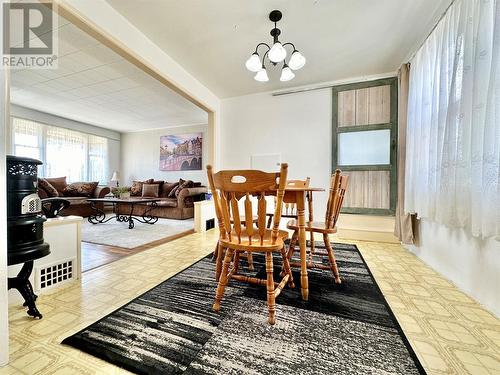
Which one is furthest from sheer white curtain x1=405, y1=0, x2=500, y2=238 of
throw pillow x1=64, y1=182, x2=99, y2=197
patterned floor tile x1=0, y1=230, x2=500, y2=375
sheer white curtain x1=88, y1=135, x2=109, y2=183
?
sheer white curtain x1=88, y1=135, x2=109, y2=183

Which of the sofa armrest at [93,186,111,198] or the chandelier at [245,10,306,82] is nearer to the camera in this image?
the chandelier at [245,10,306,82]

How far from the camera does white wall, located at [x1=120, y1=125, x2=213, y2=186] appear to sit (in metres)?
6.39

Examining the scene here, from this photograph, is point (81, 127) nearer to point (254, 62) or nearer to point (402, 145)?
point (254, 62)

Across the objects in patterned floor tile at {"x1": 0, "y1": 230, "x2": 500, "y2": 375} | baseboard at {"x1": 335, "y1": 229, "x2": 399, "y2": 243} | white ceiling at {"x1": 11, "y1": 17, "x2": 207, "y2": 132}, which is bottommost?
patterned floor tile at {"x1": 0, "y1": 230, "x2": 500, "y2": 375}

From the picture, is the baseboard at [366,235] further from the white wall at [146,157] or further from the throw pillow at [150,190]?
the throw pillow at [150,190]

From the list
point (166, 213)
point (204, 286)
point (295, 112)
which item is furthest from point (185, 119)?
point (204, 286)

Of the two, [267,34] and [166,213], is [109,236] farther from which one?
[267,34]

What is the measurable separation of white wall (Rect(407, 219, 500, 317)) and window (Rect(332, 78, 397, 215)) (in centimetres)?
98

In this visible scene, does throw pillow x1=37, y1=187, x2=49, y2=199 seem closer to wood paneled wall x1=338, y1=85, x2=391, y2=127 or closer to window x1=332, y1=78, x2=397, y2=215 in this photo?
window x1=332, y1=78, x2=397, y2=215

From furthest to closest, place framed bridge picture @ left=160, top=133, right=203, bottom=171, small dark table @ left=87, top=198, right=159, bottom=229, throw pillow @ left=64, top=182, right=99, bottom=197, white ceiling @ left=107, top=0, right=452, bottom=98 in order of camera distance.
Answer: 1. framed bridge picture @ left=160, top=133, right=203, bottom=171
2. throw pillow @ left=64, top=182, right=99, bottom=197
3. small dark table @ left=87, top=198, right=159, bottom=229
4. white ceiling @ left=107, top=0, right=452, bottom=98

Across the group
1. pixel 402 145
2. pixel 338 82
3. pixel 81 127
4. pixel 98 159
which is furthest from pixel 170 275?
pixel 98 159

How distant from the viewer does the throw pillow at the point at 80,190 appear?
503 cm

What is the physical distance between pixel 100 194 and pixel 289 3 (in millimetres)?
5621

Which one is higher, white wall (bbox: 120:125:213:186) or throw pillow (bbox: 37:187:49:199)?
white wall (bbox: 120:125:213:186)
